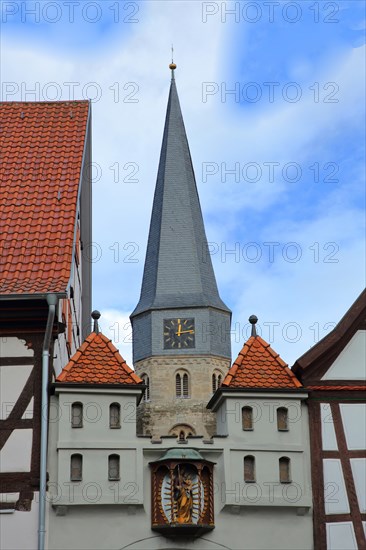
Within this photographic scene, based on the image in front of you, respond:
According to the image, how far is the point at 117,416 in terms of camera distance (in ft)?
55.6

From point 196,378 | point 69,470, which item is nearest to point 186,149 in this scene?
point 196,378

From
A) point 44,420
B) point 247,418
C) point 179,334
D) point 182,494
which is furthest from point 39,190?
point 179,334

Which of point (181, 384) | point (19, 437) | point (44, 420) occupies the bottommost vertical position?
point (19, 437)

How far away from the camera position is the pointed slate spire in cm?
6656

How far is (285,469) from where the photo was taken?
16.9 m

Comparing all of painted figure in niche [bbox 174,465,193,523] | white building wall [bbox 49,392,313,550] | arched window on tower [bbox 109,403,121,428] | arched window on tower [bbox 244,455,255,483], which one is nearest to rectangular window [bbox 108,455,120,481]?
white building wall [bbox 49,392,313,550]

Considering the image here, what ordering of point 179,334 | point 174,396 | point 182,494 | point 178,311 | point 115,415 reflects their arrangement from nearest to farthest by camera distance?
1. point 182,494
2. point 115,415
3. point 174,396
4. point 178,311
5. point 179,334

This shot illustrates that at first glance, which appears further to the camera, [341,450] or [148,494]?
[341,450]

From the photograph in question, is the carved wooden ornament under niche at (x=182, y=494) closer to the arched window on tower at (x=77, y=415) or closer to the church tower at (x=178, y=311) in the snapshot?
the arched window on tower at (x=77, y=415)

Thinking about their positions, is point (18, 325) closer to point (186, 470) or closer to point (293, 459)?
point (186, 470)

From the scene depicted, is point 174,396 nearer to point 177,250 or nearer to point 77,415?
point 177,250

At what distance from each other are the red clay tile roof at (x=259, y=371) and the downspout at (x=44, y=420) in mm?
2866

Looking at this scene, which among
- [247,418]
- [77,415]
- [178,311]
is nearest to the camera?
[77,415]

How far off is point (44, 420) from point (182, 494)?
2408 millimetres
